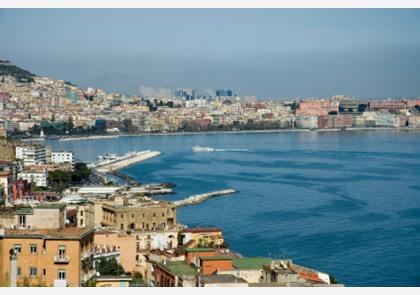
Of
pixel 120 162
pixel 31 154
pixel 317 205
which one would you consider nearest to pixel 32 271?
pixel 317 205

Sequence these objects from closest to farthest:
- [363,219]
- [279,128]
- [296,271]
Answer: [296,271] < [363,219] < [279,128]

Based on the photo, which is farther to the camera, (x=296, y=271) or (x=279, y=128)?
(x=279, y=128)

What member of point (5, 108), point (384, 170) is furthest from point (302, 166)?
point (5, 108)

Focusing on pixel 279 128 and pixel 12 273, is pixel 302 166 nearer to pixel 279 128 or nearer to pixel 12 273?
pixel 12 273

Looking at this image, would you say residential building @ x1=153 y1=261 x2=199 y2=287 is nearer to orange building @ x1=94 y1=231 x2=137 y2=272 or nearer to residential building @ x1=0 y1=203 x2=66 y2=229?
orange building @ x1=94 y1=231 x2=137 y2=272

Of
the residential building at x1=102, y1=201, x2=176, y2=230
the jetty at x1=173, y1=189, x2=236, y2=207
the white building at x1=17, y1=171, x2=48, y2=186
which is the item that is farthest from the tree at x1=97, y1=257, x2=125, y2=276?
the white building at x1=17, y1=171, x2=48, y2=186

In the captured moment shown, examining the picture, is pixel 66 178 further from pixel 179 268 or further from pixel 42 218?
pixel 42 218
